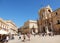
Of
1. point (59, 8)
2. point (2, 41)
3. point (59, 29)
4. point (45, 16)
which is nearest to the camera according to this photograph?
point (2, 41)

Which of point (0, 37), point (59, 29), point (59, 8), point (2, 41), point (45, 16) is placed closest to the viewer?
point (2, 41)

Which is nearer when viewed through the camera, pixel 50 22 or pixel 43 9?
pixel 50 22

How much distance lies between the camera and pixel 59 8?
45.7 m

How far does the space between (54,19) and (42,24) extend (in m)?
6.24

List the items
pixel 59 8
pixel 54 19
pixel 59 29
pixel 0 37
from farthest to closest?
pixel 59 8, pixel 54 19, pixel 59 29, pixel 0 37

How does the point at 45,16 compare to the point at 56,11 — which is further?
the point at 45,16

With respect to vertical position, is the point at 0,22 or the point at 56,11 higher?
the point at 56,11

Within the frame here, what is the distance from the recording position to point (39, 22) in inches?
1903

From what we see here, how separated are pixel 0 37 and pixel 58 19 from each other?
22.9 meters

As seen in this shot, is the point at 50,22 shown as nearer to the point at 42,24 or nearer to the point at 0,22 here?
the point at 42,24

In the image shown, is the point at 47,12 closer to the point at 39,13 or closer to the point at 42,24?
the point at 39,13

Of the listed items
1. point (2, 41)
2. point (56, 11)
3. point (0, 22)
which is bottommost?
point (2, 41)

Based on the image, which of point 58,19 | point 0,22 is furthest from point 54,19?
point 0,22

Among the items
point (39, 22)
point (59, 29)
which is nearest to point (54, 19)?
point (59, 29)
